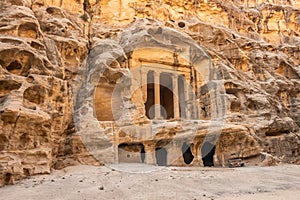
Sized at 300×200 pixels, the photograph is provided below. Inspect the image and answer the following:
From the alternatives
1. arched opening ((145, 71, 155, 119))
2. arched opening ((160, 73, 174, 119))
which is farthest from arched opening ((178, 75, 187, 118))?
arched opening ((145, 71, 155, 119))

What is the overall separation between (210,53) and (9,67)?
14.7 meters

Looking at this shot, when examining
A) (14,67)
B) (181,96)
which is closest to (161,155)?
(181,96)

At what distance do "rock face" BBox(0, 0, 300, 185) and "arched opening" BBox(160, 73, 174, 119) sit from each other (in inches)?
5.1

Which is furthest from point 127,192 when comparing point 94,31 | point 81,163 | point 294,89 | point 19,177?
point 294,89

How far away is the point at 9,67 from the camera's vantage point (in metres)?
12.5

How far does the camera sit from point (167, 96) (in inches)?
1030

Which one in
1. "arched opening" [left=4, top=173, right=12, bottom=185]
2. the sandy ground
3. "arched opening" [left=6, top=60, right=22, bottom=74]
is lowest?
the sandy ground

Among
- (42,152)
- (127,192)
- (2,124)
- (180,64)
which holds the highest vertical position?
(180,64)

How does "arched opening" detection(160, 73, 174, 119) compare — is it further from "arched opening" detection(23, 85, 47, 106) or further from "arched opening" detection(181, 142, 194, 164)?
"arched opening" detection(23, 85, 47, 106)

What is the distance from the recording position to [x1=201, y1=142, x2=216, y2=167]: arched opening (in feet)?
54.6

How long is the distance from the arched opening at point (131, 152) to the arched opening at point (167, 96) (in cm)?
958

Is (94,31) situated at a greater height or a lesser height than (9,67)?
greater

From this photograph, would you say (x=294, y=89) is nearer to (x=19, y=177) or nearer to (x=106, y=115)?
(x=106, y=115)

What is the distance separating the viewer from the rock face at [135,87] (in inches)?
473
